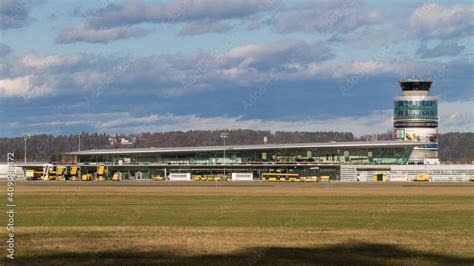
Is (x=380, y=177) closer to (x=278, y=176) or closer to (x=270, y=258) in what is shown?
(x=278, y=176)

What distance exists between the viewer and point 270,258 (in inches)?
1254

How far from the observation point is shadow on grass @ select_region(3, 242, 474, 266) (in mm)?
30719

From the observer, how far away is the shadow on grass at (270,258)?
30719mm

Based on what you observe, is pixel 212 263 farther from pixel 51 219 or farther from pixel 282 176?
pixel 282 176

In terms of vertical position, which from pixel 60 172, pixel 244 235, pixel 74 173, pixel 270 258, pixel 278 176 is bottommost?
pixel 270 258

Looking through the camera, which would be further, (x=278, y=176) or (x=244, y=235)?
(x=278, y=176)

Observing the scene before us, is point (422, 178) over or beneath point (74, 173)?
beneath

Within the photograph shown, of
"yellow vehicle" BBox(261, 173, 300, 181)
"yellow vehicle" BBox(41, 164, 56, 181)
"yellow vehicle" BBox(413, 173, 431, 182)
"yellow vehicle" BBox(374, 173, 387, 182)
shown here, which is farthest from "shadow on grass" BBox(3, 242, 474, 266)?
"yellow vehicle" BBox(41, 164, 56, 181)

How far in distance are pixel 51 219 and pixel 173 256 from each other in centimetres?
2055

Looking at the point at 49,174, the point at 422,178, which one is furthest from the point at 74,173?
the point at 422,178

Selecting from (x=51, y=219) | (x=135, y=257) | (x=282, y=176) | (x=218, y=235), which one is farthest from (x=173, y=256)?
(x=282, y=176)

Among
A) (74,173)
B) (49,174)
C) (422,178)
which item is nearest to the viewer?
(422,178)

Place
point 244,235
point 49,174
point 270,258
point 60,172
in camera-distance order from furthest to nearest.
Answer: point 60,172 < point 49,174 < point 244,235 < point 270,258

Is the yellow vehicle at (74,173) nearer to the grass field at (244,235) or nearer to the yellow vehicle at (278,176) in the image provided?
the yellow vehicle at (278,176)
